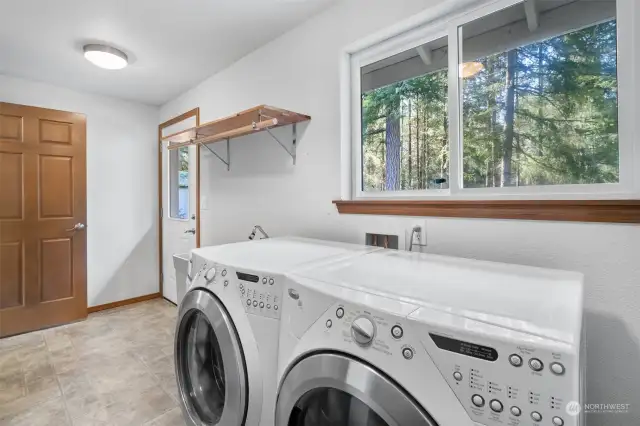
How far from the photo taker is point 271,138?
228 cm

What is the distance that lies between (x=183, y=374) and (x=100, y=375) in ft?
3.91

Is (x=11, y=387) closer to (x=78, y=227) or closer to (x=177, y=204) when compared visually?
(x=78, y=227)

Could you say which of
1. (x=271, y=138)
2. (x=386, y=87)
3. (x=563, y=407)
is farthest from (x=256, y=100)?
(x=563, y=407)

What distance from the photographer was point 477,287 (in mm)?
825

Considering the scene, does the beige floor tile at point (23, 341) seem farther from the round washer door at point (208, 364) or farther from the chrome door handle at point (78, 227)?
the round washer door at point (208, 364)

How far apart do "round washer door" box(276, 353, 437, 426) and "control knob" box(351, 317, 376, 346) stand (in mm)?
49

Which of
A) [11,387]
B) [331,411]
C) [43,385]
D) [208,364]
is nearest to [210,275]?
[208,364]

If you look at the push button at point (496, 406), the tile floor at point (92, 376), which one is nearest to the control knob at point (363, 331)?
the push button at point (496, 406)

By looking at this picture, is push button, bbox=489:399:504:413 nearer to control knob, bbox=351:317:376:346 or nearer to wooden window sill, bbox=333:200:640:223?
control knob, bbox=351:317:376:346

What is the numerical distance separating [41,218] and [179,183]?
1.26 m

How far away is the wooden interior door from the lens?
2.70 meters

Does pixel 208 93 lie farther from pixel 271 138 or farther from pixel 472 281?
pixel 472 281

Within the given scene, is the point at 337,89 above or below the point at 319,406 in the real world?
above

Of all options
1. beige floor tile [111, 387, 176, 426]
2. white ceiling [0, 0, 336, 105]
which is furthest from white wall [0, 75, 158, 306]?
beige floor tile [111, 387, 176, 426]
